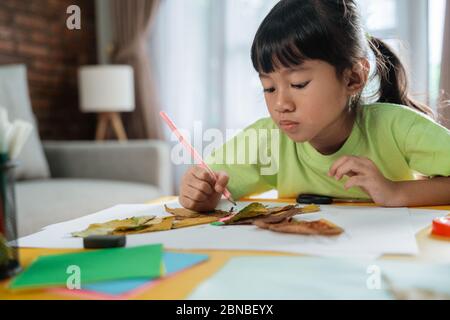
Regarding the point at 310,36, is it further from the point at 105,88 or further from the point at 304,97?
the point at 105,88

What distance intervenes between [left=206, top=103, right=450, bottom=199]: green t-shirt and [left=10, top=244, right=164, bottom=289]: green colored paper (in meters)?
0.48

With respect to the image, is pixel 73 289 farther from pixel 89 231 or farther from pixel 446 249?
pixel 446 249

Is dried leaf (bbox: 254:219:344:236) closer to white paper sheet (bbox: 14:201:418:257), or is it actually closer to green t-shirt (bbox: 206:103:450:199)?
white paper sheet (bbox: 14:201:418:257)

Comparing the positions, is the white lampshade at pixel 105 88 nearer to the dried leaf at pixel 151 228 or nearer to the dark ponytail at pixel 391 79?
the dark ponytail at pixel 391 79

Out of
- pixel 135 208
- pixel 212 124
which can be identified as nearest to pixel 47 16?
pixel 212 124

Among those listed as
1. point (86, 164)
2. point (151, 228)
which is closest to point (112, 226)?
point (151, 228)

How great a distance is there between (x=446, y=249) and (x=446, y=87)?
40.1 inches

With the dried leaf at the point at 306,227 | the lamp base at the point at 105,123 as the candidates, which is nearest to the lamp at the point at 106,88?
the lamp base at the point at 105,123

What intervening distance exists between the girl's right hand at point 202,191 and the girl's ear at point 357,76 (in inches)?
13.5

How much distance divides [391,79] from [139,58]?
253 centimetres

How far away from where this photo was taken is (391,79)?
1.06m

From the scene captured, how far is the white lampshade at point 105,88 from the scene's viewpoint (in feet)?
9.63

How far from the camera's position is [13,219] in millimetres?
414
